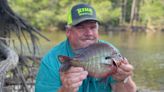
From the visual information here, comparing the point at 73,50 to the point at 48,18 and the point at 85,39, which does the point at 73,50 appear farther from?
the point at 48,18

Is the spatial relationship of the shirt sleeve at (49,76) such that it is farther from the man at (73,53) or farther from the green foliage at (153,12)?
the green foliage at (153,12)

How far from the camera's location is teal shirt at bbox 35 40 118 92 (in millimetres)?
3799

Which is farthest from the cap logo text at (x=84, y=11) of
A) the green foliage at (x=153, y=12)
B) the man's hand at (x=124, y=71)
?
the green foliage at (x=153, y=12)

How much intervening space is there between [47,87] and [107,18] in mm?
55639

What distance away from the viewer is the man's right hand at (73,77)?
329 cm

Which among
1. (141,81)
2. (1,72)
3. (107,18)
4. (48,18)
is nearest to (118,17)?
(107,18)

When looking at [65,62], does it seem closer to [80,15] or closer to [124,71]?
[124,71]

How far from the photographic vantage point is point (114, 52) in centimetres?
336

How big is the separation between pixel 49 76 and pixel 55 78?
0.06m

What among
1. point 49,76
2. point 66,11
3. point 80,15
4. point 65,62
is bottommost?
point 49,76

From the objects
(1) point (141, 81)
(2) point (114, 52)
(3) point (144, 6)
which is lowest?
(1) point (141, 81)

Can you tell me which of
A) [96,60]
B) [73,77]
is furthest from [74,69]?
[96,60]

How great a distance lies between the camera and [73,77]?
3.32 meters

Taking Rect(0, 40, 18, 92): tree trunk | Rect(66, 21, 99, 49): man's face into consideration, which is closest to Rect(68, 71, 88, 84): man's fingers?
Rect(66, 21, 99, 49): man's face
